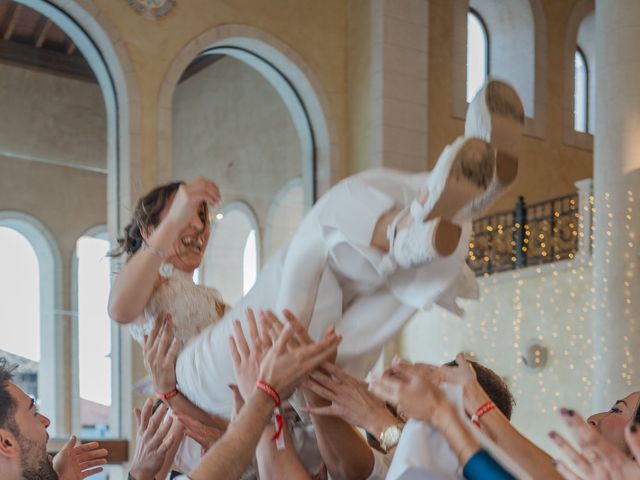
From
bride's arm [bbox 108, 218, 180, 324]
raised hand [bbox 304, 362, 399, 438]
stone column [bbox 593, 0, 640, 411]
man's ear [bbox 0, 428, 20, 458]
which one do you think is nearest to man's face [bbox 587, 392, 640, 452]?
raised hand [bbox 304, 362, 399, 438]

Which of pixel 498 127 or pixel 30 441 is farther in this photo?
pixel 30 441

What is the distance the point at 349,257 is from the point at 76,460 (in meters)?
0.99

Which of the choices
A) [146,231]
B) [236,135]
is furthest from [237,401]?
[236,135]

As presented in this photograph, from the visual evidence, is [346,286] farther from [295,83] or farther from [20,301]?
[295,83]

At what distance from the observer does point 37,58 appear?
8.31 meters

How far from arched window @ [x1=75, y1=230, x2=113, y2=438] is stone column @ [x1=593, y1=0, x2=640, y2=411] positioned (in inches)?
159

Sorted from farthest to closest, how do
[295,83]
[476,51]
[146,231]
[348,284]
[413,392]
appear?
[476,51] < [295,83] < [146,231] < [348,284] < [413,392]

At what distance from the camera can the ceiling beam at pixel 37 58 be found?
830cm

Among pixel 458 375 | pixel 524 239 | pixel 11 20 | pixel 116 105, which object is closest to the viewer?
pixel 458 375

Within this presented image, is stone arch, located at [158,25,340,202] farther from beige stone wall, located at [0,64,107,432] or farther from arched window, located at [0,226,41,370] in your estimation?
arched window, located at [0,226,41,370]

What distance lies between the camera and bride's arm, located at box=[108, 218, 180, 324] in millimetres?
2559

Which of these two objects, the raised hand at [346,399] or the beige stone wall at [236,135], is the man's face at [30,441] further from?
the beige stone wall at [236,135]

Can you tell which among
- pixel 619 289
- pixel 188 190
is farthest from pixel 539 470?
pixel 619 289

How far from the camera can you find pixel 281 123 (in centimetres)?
985
